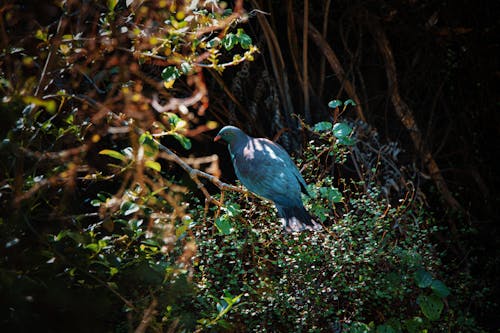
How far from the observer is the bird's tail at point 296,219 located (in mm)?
2227

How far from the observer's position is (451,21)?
3.43 meters

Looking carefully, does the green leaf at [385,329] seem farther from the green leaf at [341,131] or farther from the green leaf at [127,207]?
the green leaf at [127,207]

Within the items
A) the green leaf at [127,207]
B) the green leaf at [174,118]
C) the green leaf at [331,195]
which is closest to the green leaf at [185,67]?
the green leaf at [174,118]

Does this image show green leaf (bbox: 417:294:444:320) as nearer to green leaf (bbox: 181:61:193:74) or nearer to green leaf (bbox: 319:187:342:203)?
green leaf (bbox: 319:187:342:203)

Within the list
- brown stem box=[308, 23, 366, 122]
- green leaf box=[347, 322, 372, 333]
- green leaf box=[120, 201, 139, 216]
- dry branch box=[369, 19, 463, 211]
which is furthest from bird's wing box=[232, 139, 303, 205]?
dry branch box=[369, 19, 463, 211]

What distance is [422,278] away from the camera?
236cm

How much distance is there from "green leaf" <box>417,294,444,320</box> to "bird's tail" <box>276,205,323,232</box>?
518 mm

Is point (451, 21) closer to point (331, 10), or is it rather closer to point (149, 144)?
point (331, 10)

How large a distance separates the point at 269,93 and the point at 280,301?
1.36 m

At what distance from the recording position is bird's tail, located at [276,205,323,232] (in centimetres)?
223

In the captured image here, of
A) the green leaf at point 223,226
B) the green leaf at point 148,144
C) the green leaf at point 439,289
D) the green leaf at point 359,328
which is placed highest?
the green leaf at point 148,144

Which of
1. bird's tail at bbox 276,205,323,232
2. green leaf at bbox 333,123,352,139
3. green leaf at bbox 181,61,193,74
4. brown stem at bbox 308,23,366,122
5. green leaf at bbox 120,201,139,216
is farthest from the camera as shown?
brown stem at bbox 308,23,366,122

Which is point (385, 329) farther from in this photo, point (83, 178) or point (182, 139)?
point (83, 178)

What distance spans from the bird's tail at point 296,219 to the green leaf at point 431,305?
0.52 meters
